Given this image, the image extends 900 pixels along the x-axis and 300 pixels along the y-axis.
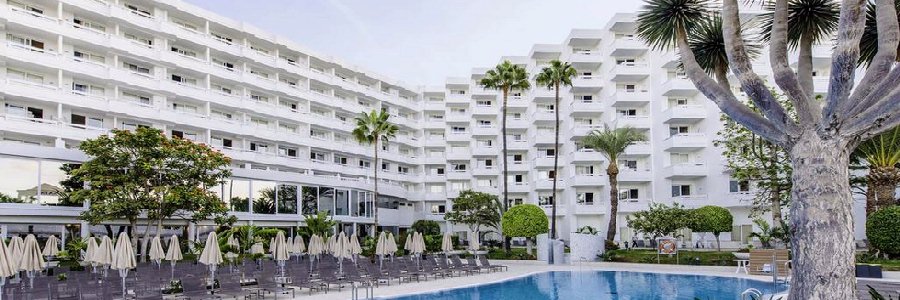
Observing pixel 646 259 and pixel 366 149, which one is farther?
pixel 366 149

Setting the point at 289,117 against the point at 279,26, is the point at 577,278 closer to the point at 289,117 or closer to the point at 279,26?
the point at 289,117

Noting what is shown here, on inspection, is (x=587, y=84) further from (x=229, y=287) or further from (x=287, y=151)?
(x=229, y=287)

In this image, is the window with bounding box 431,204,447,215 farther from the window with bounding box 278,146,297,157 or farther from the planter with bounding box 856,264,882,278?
the planter with bounding box 856,264,882,278

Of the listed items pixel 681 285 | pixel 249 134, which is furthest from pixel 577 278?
pixel 249 134

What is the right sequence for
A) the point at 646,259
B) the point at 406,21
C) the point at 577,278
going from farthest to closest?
the point at 406,21
the point at 646,259
the point at 577,278

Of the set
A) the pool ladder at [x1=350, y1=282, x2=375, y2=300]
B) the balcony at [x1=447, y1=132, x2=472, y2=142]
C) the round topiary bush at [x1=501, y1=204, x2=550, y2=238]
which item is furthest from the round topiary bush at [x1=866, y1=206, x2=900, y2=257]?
the balcony at [x1=447, y1=132, x2=472, y2=142]

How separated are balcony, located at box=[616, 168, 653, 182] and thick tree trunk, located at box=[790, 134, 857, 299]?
46.0m

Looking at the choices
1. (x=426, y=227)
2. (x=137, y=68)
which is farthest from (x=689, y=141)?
(x=137, y=68)

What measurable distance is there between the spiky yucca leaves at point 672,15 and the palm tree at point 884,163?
2036 cm

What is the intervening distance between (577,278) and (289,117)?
1394 inches

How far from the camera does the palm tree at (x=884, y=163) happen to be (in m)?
28.9

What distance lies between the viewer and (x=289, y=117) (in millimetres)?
56562

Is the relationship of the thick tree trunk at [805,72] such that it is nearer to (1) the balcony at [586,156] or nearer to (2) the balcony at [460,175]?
(1) the balcony at [586,156]

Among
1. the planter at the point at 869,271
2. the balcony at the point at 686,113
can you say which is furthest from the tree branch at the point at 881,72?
the balcony at the point at 686,113
